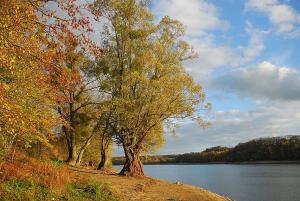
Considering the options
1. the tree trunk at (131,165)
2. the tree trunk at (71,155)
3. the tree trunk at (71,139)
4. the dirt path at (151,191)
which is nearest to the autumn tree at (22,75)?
the dirt path at (151,191)

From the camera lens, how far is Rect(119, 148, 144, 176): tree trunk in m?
37.9

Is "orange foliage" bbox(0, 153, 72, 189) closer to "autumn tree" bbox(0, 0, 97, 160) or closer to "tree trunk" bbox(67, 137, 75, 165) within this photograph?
"autumn tree" bbox(0, 0, 97, 160)

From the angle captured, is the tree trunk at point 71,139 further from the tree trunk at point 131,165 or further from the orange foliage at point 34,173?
the orange foliage at point 34,173

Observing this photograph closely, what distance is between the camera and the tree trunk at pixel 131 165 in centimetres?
3794

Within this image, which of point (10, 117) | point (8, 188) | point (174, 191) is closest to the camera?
point (10, 117)

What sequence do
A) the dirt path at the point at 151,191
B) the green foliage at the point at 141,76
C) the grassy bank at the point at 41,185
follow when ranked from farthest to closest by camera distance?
1. the green foliage at the point at 141,76
2. the dirt path at the point at 151,191
3. the grassy bank at the point at 41,185

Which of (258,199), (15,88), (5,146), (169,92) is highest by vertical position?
(169,92)

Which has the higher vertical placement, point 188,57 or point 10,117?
point 188,57

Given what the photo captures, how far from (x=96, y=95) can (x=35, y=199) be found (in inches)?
993

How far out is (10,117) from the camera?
13672 millimetres

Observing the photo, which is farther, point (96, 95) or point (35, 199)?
point (96, 95)

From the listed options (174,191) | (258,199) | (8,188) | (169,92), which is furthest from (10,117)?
(258,199)

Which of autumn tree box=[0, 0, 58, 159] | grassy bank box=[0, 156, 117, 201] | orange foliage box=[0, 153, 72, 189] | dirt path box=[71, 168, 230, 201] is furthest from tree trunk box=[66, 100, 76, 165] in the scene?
orange foliage box=[0, 153, 72, 189]

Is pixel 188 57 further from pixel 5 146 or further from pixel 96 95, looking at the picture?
pixel 5 146
